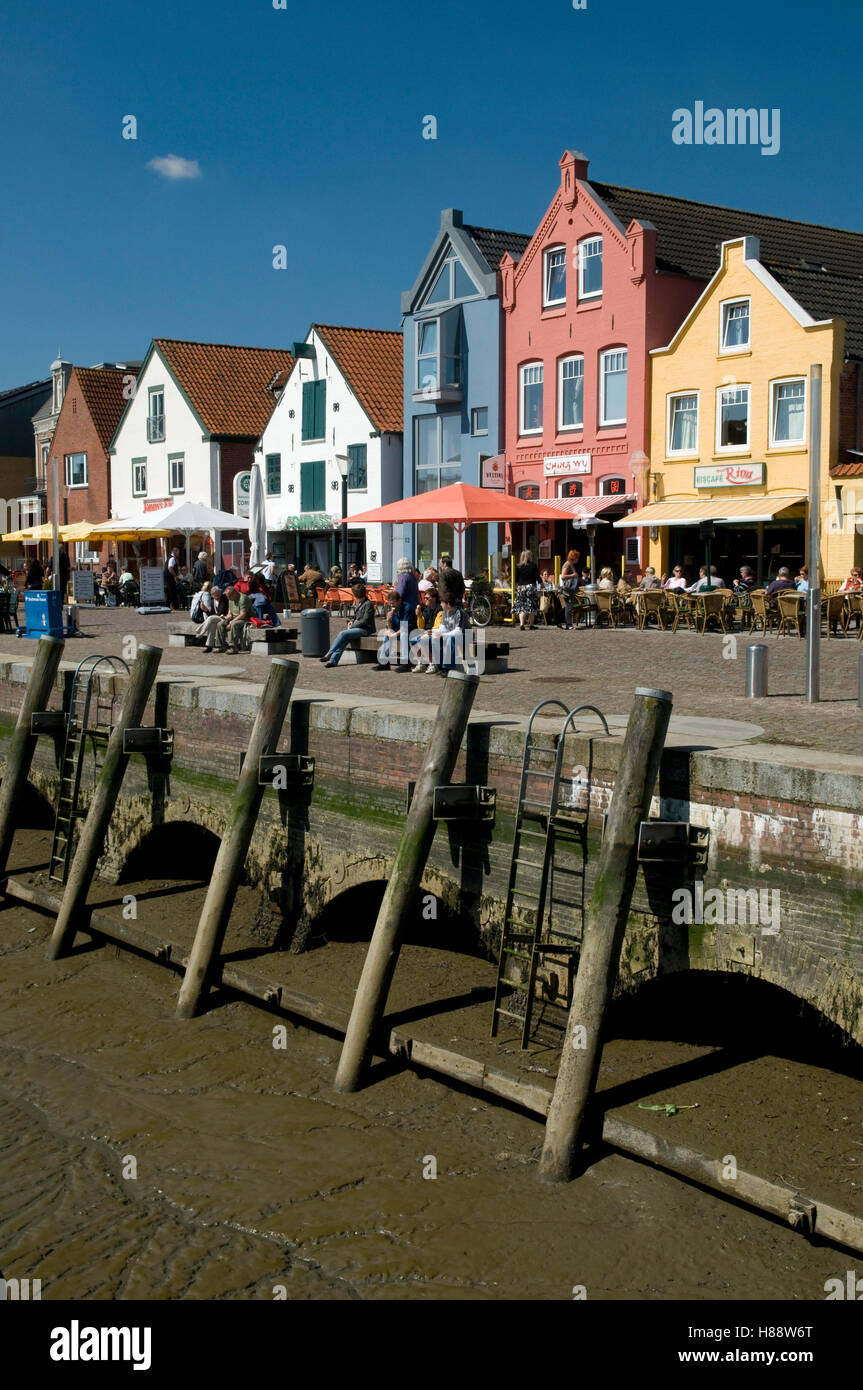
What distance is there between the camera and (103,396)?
55562 mm

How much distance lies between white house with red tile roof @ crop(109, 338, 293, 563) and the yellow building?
1842 cm

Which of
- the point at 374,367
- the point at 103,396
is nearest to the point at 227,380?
the point at 103,396

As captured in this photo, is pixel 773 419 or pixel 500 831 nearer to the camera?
pixel 500 831

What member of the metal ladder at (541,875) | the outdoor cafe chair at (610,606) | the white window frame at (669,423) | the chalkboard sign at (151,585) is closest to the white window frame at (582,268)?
the white window frame at (669,423)

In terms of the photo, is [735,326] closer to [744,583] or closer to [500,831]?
[744,583]

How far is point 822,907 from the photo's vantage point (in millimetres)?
7516

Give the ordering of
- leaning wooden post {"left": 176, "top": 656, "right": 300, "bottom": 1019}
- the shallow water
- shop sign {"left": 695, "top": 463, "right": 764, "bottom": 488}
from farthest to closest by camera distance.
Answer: shop sign {"left": 695, "top": 463, "right": 764, "bottom": 488} < leaning wooden post {"left": 176, "top": 656, "right": 300, "bottom": 1019} < the shallow water

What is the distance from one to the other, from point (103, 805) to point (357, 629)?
592 cm

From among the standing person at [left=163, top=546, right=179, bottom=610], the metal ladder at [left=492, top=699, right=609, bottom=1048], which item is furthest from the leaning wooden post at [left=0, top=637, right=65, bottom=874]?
the standing person at [left=163, top=546, right=179, bottom=610]

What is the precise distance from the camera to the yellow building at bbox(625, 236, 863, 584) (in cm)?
2878

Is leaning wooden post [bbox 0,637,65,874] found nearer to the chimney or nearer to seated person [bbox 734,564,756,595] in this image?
seated person [bbox 734,564,756,595]

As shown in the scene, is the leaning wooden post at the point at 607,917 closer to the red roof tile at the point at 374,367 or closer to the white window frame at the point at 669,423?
the white window frame at the point at 669,423
